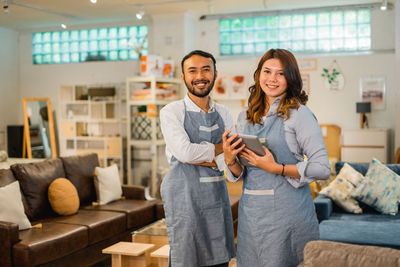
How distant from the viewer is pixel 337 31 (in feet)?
27.8

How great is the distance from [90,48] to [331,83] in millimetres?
5295

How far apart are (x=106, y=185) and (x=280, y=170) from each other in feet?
12.7

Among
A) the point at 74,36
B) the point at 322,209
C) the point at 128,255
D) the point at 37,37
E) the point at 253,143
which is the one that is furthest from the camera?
the point at 37,37

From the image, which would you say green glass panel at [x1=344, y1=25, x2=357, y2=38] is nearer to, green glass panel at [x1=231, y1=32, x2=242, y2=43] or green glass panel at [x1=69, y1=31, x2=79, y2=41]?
green glass panel at [x1=231, y1=32, x2=242, y2=43]

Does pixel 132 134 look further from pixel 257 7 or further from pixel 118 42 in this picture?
pixel 257 7

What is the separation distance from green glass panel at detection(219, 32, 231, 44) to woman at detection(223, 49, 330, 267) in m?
7.15

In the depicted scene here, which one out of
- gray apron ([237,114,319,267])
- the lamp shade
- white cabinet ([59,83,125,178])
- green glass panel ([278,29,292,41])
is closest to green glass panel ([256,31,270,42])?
green glass panel ([278,29,292,41])

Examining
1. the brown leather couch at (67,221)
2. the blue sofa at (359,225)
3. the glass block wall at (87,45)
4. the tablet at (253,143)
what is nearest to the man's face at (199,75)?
the tablet at (253,143)

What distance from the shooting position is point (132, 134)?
817cm

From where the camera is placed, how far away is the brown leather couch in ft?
12.2

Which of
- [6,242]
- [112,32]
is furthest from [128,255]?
[112,32]

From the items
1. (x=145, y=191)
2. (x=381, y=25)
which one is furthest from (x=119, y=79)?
(x=381, y=25)

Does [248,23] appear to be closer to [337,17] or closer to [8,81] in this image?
[337,17]

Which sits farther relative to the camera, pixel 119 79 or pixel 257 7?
pixel 119 79
